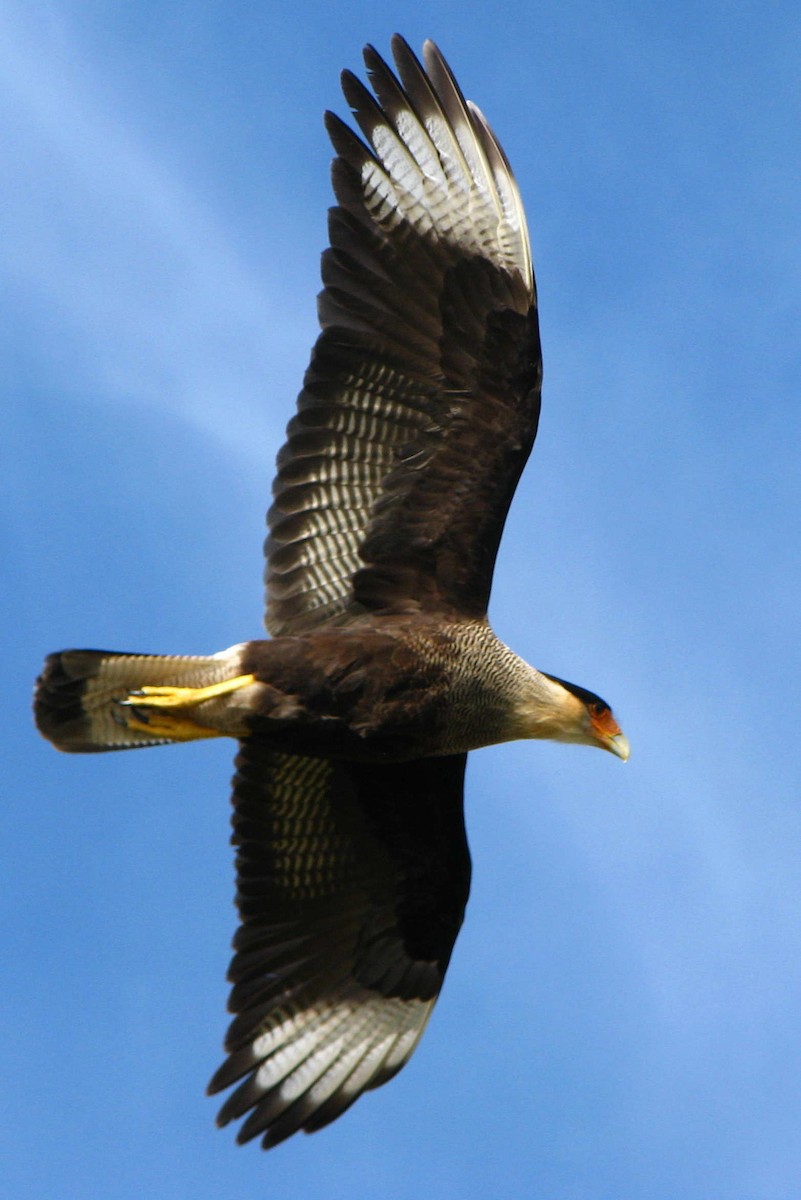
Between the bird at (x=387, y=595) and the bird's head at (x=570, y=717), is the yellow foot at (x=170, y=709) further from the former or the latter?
the bird's head at (x=570, y=717)

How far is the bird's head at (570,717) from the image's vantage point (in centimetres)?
762

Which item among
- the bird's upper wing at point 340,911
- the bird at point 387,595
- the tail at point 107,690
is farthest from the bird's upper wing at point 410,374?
the bird's upper wing at point 340,911

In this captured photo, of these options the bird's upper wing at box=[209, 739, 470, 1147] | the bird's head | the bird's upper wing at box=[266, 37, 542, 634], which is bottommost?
the bird's upper wing at box=[209, 739, 470, 1147]

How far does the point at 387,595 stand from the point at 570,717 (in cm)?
96

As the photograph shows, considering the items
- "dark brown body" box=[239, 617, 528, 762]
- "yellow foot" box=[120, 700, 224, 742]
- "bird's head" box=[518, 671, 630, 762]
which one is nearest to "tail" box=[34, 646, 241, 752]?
"yellow foot" box=[120, 700, 224, 742]

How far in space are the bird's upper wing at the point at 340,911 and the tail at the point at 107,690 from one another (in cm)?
60

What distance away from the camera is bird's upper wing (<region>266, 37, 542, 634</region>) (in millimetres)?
7535

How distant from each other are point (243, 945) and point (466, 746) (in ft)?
4.40

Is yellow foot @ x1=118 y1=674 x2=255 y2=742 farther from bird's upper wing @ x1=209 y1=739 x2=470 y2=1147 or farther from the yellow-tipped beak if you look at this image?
the yellow-tipped beak

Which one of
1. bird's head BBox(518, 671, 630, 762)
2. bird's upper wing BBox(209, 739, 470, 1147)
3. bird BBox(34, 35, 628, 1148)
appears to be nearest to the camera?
bird BBox(34, 35, 628, 1148)

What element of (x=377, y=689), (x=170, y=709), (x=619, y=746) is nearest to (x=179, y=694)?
(x=170, y=709)

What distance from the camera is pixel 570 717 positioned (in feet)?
25.3

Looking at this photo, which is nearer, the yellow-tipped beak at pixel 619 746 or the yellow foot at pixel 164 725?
the yellow foot at pixel 164 725

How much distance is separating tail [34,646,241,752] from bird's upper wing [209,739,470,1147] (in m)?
0.60
